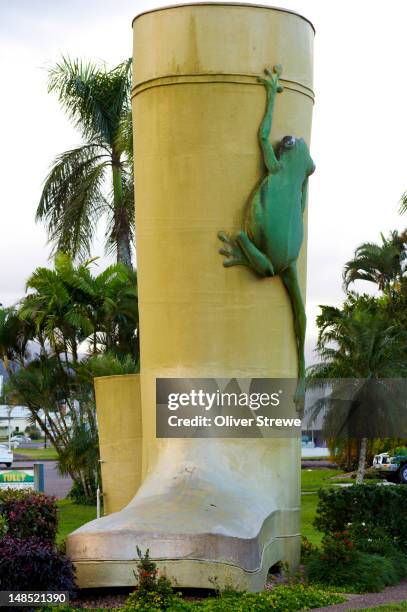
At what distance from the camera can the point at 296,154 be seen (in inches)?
525

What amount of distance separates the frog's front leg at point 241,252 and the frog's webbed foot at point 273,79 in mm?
1827

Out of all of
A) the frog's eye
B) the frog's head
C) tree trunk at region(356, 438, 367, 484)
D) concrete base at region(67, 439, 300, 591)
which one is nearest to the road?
tree trunk at region(356, 438, 367, 484)

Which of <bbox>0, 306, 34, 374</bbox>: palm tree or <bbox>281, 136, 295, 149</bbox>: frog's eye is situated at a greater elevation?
<bbox>281, 136, 295, 149</bbox>: frog's eye

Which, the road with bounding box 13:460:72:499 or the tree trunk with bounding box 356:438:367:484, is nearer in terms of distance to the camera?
the tree trunk with bounding box 356:438:367:484

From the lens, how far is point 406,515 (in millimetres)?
14930

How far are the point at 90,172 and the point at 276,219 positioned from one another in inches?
659

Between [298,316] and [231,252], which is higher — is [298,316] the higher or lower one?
the lower one

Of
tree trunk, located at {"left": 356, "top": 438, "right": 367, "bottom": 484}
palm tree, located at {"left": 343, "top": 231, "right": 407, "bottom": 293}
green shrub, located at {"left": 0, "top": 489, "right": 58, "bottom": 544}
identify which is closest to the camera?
green shrub, located at {"left": 0, "top": 489, "right": 58, "bottom": 544}

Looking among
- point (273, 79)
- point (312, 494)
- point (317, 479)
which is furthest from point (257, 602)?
point (317, 479)

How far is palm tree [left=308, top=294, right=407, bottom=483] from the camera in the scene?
29.3 metres

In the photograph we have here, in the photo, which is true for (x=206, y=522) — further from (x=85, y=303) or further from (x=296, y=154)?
(x=85, y=303)

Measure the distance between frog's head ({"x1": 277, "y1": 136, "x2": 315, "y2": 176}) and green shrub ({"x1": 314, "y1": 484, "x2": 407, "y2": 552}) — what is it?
15.4ft

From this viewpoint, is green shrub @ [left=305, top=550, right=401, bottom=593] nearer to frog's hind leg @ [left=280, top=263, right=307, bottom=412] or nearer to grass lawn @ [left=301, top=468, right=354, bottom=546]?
frog's hind leg @ [left=280, top=263, right=307, bottom=412]

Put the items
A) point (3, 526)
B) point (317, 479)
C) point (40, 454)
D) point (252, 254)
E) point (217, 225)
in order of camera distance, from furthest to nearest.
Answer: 1. point (40, 454)
2. point (317, 479)
3. point (217, 225)
4. point (252, 254)
5. point (3, 526)
